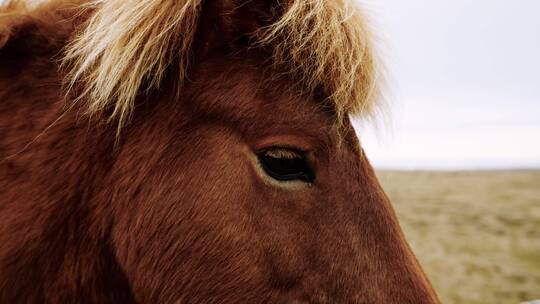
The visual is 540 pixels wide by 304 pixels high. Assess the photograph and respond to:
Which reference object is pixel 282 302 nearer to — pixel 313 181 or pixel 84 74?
pixel 313 181

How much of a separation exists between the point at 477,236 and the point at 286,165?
60.5 ft

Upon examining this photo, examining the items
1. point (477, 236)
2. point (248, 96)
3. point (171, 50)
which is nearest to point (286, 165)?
point (248, 96)

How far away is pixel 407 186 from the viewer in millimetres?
35000

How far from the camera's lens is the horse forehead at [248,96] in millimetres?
1869

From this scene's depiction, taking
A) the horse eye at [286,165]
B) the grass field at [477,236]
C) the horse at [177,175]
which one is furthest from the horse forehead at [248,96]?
the grass field at [477,236]

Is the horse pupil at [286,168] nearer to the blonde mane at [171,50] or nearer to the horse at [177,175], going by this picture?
the horse at [177,175]

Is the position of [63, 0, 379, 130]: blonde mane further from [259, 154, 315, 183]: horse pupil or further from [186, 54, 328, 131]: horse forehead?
[259, 154, 315, 183]: horse pupil

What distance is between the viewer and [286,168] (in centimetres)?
184

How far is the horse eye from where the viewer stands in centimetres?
183

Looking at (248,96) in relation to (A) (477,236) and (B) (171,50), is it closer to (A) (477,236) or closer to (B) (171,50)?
(B) (171,50)

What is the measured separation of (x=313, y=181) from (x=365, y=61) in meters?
0.58

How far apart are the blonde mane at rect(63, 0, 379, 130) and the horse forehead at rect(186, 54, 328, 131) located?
0.20 feet

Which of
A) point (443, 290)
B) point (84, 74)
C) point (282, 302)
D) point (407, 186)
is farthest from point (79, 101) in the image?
point (407, 186)

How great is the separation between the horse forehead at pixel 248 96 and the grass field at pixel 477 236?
2.08 meters
